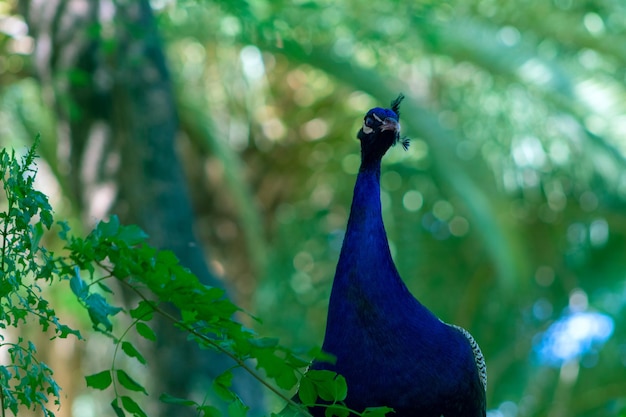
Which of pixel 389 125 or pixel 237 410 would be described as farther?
pixel 389 125

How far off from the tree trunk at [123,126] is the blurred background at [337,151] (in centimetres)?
1

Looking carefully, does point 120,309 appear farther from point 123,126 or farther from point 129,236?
point 123,126

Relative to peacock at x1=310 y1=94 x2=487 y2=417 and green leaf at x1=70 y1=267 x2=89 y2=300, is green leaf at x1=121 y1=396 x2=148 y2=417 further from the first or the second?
peacock at x1=310 y1=94 x2=487 y2=417

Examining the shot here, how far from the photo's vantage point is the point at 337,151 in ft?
43.0

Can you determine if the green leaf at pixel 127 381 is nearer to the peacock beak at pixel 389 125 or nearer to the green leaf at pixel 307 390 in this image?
the green leaf at pixel 307 390

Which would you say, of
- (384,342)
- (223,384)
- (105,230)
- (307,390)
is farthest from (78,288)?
(384,342)

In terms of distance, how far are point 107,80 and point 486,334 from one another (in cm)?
813

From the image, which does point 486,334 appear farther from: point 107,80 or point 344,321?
point 344,321

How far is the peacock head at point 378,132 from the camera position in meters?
4.06

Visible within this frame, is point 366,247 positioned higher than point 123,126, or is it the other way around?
point 123,126

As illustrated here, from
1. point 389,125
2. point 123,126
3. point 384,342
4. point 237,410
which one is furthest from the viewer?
point 123,126

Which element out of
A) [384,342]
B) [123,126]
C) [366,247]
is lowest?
[384,342]

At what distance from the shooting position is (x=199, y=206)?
41.3 feet

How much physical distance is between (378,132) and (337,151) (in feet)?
29.6
